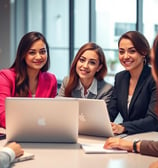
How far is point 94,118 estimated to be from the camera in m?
2.15

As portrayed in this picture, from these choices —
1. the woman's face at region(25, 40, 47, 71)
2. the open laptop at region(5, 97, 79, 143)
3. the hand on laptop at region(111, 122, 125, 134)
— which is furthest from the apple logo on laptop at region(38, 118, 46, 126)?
the woman's face at region(25, 40, 47, 71)

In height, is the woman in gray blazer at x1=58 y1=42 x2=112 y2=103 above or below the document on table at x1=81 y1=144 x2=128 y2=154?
above

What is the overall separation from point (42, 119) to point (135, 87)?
89 cm

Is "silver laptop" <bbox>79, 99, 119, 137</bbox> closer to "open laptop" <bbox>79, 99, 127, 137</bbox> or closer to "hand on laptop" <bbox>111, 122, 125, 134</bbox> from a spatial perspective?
"open laptop" <bbox>79, 99, 127, 137</bbox>

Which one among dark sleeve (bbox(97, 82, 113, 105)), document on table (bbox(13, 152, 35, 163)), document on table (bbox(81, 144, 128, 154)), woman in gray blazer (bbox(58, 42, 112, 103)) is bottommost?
document on table (bbox(81, 144, 128, 154))

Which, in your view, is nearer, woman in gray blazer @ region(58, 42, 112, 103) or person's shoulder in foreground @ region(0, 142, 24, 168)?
person's shoulder in foreground @ region(0, 142, 24, 168)

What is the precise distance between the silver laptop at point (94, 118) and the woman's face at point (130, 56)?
0.63m

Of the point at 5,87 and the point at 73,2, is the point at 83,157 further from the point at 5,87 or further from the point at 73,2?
the point at 73,2

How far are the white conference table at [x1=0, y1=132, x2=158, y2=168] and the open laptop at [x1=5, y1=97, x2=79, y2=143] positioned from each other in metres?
0.06

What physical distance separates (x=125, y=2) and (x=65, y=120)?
13.4 ft

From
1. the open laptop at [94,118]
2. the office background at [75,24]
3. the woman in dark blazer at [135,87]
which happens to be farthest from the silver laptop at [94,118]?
the office background at [75,24]

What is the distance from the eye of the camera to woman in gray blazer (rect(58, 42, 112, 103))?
2736 millimetres

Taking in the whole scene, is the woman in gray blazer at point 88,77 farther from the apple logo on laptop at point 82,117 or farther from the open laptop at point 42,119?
A: the open laptop at point 42,119

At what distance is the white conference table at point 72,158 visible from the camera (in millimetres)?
1772
